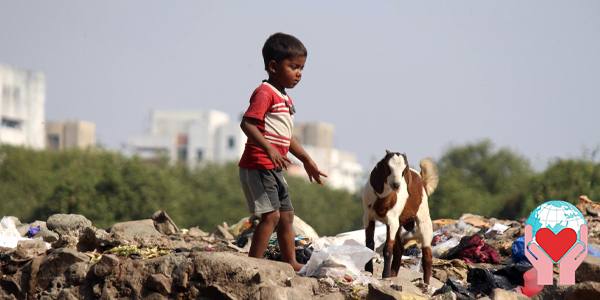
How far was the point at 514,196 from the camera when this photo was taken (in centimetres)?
4169

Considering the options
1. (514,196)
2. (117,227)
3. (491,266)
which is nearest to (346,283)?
(491,266)

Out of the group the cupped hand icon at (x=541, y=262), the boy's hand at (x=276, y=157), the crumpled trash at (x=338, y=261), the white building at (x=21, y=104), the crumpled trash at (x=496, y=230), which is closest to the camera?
the cupped hand icon at (x=541, y=262)

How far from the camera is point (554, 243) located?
25.3ft

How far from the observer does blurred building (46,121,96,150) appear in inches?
4530

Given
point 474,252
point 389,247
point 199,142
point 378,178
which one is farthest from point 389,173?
point 199,142

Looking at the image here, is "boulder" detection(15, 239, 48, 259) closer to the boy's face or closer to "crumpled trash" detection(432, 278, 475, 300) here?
the boy's face

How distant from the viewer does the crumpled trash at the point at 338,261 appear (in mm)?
7652

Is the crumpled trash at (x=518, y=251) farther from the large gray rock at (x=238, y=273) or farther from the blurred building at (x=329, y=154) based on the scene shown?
the blurred building at (x=329, y=154)

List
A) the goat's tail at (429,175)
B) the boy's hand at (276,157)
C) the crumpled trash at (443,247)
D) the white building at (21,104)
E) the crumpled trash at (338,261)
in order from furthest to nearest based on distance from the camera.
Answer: the white building at (21,104), the crumpled trash at (443,247), the goat's tail at (429,175), the crumpled trash at (338,261), the boy's hand at (276,157)

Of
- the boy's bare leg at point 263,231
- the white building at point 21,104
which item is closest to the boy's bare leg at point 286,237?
the boy's bare leg at point 263,231

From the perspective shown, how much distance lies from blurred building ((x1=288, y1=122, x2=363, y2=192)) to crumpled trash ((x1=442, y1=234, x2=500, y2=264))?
10418 cm

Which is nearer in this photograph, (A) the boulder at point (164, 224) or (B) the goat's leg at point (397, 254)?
(B) the goat's leg at point (397, 254)

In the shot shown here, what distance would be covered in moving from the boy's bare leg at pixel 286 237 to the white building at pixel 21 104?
8025 centimetres

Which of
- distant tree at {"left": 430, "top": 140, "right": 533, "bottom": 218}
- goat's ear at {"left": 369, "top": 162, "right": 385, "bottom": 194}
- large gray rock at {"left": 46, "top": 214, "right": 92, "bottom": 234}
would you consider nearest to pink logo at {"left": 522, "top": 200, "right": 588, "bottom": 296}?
goat's ear at {"left": 369, "top": 162, "right": 385, "bottom": 194}
